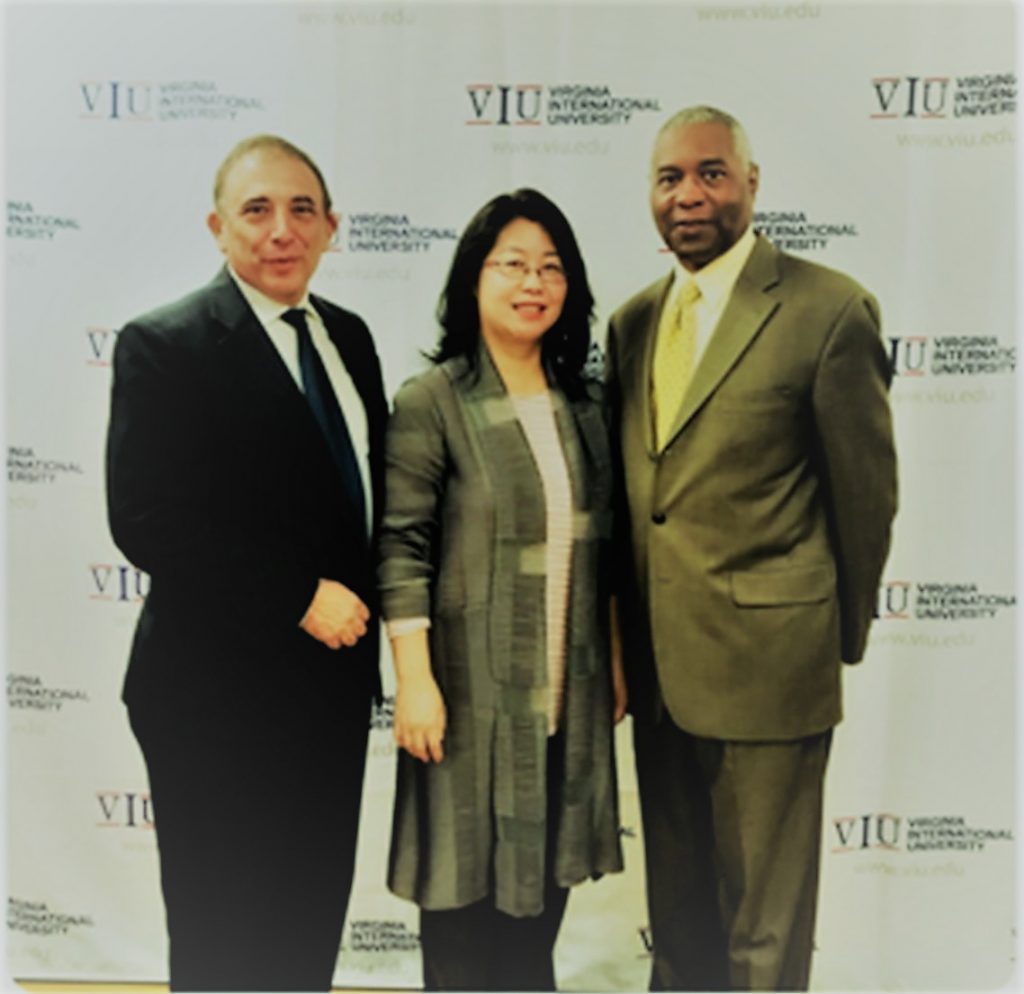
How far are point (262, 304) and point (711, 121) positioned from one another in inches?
33.9

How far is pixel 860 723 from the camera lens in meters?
1.76

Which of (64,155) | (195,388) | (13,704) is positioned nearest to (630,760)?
(195,388)

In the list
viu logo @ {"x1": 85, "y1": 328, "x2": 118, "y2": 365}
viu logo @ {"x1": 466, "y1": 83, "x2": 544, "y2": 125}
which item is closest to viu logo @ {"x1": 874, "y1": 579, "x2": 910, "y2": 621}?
viu logo @ {"x1": 466, "y1": 83, "x2": 544, "y2": 125}

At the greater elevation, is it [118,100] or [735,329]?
[118,100]

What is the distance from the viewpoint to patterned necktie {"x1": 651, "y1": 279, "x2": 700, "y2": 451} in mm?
1651

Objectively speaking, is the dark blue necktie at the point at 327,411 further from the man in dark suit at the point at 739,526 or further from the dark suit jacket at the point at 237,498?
the man in dark suit at the point at 739,526

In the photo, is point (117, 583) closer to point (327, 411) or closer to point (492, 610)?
point (327, 411)

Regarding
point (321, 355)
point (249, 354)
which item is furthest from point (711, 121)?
point (249, 354)

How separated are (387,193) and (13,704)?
1205 millimetres

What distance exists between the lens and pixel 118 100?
5.65 feet

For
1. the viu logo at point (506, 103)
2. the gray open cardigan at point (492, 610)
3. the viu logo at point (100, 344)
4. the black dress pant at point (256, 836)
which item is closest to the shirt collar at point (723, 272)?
the gray open cardigan at point (492, 610)

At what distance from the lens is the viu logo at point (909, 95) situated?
168cm

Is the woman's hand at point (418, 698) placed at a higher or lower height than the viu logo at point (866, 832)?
higher

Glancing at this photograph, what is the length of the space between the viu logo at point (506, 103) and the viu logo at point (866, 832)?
1.42m
